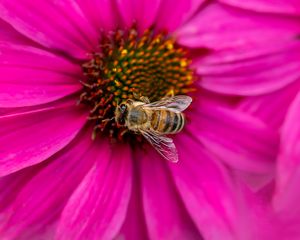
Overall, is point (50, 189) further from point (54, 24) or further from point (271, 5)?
point (271, 5)

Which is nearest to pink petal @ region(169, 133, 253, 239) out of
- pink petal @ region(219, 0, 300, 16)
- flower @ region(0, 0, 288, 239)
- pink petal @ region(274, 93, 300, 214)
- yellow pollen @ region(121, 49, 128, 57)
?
flower @ region(0, 0, 288, 239)

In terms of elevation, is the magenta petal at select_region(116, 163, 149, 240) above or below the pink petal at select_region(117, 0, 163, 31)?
below

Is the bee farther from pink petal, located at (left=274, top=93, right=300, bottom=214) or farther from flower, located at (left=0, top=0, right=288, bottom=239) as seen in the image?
pink petal, located at (left=274, top=93, right=300, bottom=214)

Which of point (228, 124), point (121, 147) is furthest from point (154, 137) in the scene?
point (228, 124)

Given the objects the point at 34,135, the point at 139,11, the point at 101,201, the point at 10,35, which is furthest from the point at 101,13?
the point at 101,201

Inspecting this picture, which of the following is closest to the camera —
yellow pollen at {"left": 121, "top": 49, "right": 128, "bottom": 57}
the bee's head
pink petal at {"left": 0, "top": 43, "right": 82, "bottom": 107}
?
pink petal at {"left": 0, "top": 43, "right": 82, "bottom": 107}

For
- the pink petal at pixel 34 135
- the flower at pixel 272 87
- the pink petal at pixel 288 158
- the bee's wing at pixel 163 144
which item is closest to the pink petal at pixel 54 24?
the pink petal at pixel 34 135

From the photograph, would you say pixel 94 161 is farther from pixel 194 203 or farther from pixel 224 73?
pixel 224 73
